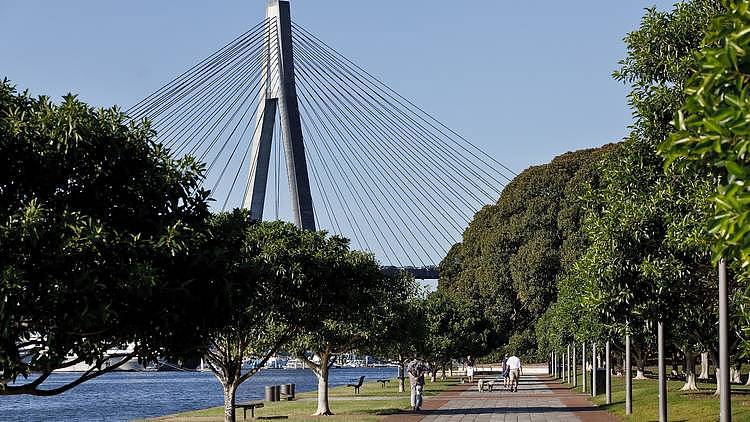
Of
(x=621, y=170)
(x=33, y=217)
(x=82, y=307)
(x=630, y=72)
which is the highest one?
(x=630, y=72)

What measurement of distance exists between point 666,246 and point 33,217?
9.92 meters

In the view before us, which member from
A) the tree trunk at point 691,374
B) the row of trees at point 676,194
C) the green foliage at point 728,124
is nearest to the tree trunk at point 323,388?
the row of trees at point 676,194

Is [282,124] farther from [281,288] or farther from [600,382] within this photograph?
[281,288]

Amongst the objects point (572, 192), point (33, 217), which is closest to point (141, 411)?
point (572, 192)

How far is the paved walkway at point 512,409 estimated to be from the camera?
115ft

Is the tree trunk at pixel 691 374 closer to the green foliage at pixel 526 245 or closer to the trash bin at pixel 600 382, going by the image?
the trash bin at pixel 600 382

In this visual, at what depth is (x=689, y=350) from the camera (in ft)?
142

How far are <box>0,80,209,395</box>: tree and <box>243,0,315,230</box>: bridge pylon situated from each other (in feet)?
95.7

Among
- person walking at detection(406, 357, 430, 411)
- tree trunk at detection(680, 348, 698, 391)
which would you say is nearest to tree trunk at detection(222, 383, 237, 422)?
person walking at detection(406, 357, 430, 411)

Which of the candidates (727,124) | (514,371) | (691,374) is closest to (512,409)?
(691,374)

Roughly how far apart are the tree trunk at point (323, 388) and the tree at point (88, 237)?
2389 cm

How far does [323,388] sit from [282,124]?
1286 centimetres

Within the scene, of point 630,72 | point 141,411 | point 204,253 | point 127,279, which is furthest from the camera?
point 141,411

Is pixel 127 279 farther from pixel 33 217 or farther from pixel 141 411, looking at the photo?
pixel 141 411
